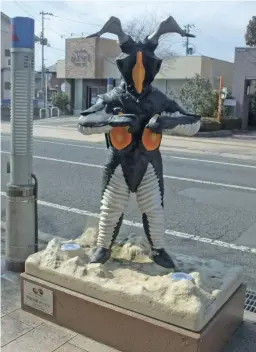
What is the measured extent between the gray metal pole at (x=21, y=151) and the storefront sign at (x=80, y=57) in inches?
1064

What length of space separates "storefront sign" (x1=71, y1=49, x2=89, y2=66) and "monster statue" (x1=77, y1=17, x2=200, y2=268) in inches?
1092

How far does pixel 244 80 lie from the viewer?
74.3 feet

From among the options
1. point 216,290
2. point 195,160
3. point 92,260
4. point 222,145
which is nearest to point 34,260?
point 92,260

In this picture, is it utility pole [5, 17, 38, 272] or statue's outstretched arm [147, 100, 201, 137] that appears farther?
utility pole [5, 17, 38, 272]

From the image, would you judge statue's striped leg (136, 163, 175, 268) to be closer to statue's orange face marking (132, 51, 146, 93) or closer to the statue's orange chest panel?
the statue's orange chest panel

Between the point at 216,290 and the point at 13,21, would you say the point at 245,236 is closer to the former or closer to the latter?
the point at 216,290

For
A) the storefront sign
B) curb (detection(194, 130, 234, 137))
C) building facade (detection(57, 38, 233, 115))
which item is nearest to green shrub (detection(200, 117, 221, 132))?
curb (detection(194, 130, 234, 137))

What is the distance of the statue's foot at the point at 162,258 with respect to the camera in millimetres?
3545

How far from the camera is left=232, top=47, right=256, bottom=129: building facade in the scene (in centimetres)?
2211

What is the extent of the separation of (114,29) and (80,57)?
2831 centimetres

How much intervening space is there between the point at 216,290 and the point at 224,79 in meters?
27.4

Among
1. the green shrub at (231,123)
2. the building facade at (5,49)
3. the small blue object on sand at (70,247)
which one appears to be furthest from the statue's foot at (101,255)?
the green shrub at (231,123)

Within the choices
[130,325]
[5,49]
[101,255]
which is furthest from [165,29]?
[5,49]

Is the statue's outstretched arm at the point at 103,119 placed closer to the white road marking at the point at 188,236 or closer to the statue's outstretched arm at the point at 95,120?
the statue's outstretched arm at the point at 95,120
